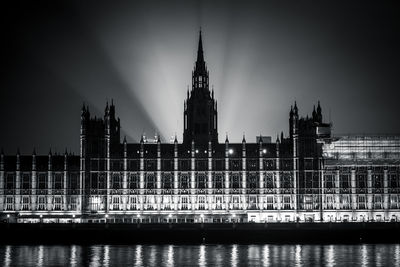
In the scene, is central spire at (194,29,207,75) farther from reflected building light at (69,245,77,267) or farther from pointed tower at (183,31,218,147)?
reflected building light at (69,245,77,267)

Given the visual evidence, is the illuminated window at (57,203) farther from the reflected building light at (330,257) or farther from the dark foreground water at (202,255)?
the reflected building light at (330,257)

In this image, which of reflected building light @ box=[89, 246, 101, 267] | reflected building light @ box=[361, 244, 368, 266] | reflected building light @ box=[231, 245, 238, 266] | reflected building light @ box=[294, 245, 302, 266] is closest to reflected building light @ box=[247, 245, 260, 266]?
reflected building light @ box=[231, 245, 238, 266]

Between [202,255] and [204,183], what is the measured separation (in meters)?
41.5

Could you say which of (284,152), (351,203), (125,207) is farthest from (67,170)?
(351,203)

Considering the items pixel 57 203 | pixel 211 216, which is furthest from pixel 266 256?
pixel 57 203

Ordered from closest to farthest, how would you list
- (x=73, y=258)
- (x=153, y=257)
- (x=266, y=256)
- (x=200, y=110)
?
1. (x=73, y=258)
2. (x=153, y=257)
3. (x=266, y=256)
4. (x=200, y=110)

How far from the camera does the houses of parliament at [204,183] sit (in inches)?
6934

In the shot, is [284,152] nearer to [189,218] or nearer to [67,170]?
[189,218]

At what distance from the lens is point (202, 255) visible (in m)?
137

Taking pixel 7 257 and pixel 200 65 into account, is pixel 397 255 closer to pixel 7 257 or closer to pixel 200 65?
pixel 7 257

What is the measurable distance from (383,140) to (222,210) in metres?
32.2

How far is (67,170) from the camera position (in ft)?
584

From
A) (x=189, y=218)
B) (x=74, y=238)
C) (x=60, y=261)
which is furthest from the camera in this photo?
(x=189, y=218)

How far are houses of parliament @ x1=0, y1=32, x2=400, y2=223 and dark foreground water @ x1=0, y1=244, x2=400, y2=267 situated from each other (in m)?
25.2
